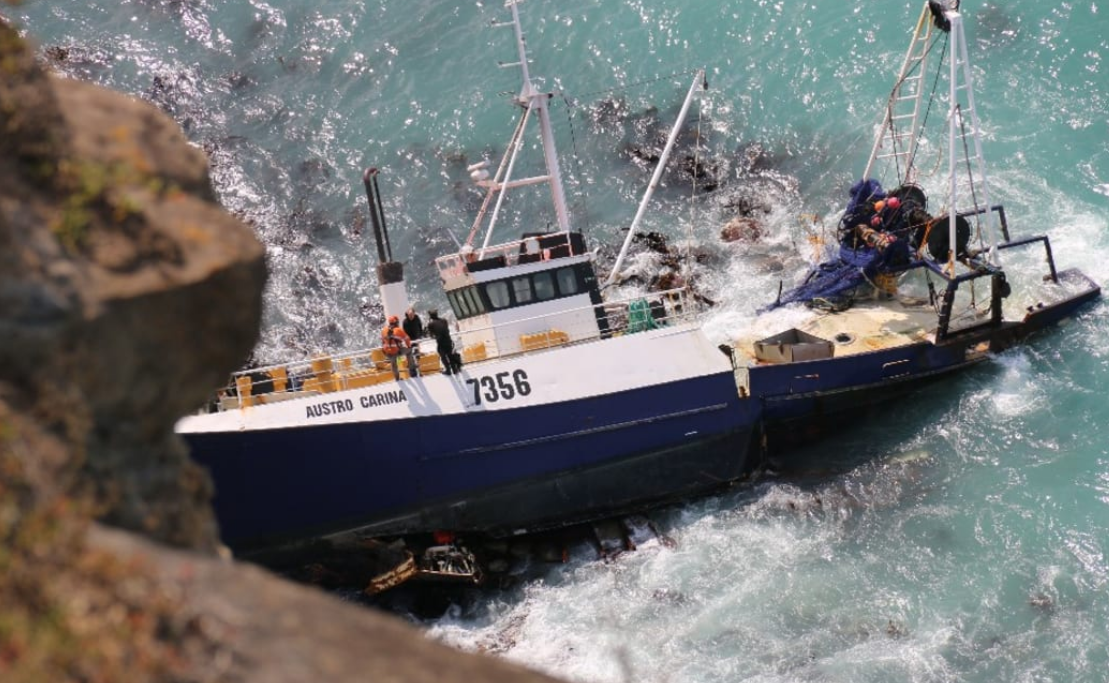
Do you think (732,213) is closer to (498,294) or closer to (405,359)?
(498,294)

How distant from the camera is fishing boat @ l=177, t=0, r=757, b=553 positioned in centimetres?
1730

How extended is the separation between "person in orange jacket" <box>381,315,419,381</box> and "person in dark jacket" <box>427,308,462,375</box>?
42 centimetres

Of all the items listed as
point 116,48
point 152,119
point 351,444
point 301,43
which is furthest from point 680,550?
point 116,48

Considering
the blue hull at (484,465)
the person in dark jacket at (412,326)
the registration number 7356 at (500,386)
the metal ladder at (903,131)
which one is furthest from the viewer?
the metal ladder at (903,131)

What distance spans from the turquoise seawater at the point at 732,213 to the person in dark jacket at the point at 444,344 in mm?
3651

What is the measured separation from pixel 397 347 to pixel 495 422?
6.47 feet

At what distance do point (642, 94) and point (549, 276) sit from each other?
424 inches

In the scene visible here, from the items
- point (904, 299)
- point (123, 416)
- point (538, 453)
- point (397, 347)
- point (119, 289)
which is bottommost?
point (538, 453)

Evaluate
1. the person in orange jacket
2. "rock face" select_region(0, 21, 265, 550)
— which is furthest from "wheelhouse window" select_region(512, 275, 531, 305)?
"rock face" select_region(0, 21, 265, 550)

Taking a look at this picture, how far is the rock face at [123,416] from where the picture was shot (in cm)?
456

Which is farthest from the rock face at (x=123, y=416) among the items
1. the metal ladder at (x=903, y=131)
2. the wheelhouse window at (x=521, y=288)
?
the metal ladder at (x=903, y=131)

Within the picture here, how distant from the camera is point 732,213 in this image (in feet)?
83.3

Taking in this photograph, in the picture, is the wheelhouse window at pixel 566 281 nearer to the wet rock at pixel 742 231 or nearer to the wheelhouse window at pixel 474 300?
the wheelhouse window at pixel 474 300

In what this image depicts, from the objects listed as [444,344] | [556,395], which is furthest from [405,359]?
Answer: [556,395]
